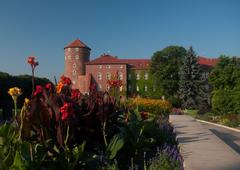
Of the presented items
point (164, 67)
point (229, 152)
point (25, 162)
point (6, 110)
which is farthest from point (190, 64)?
point (25, 162)

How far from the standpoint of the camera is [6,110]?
18.6 metres

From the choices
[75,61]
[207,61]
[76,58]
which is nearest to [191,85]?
[75,61]

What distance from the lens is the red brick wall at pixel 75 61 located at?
94.6 meters

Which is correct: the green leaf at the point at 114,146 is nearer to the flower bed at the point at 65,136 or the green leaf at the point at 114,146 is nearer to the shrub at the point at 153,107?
the flower bed at the point at 65,136

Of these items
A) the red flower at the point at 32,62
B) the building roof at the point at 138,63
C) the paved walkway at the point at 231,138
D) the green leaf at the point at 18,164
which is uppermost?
the building roof at the point at 138,63

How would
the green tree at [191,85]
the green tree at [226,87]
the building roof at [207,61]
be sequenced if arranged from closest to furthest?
the green tree at [226,87]
the green tree at [191,85]
the building roof at [207,61]

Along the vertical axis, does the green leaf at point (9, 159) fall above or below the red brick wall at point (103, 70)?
below

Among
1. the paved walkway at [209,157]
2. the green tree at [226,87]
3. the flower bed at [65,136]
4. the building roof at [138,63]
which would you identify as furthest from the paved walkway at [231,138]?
the building roof at [138,63]

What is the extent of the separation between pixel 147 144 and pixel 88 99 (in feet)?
4.06

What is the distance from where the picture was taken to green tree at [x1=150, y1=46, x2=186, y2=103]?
218 feet

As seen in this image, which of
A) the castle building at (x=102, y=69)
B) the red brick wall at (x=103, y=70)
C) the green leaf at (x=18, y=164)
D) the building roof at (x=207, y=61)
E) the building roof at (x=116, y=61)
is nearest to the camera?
the green leaf at (x=18, y=164)

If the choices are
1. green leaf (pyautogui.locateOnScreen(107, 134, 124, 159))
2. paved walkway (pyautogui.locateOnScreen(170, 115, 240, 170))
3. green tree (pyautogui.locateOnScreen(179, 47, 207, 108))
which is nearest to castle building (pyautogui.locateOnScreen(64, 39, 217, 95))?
green tree (pyautogui.locateOnScreen(179, 47, 207, 108))

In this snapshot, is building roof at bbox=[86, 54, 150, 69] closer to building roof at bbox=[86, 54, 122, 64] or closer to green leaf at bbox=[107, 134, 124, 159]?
building roof at bbox=[86, 54, 122, 64]

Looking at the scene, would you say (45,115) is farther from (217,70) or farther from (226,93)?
(217,70)
